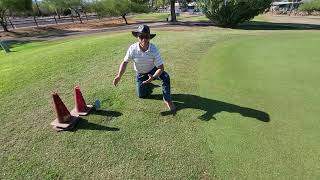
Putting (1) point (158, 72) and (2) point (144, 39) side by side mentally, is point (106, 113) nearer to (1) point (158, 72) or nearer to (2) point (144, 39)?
(1) point (158, 72)

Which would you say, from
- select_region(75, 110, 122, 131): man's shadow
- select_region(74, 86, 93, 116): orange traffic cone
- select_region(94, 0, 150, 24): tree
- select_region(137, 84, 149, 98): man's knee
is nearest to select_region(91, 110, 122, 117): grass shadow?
select_region(75, 110, 122, 131): man's shadow

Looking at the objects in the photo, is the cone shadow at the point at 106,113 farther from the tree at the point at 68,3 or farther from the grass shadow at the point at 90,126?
the tree at the point at 68,3

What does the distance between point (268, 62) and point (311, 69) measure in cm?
140

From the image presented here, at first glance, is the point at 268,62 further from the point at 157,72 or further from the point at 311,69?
the point at 157,72

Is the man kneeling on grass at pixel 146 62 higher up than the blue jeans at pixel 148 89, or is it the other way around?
the man kneeling on grass at pixel 146 62

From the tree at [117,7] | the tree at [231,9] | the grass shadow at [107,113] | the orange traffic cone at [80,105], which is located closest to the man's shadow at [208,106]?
the grass shadow at [107,113]

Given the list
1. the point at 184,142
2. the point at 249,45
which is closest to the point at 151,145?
the point at 184,142

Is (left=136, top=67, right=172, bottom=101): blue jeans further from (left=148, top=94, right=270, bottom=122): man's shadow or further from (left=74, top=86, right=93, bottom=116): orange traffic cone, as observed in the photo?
(left=74, top=86, right=93, bottom=116): orange traffic cone

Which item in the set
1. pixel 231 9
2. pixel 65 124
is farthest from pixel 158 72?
pixel 231 9

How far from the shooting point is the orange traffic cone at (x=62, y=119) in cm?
471

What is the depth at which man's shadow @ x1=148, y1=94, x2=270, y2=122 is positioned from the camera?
533cm

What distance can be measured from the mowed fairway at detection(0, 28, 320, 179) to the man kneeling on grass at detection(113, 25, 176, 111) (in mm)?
494

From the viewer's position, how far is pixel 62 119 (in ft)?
15.9

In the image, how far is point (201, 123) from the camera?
5.03m
